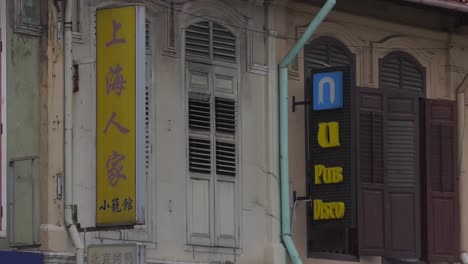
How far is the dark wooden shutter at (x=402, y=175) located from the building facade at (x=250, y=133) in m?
0.02

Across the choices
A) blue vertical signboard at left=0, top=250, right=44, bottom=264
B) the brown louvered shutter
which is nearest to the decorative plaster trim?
the brown louvered shutter

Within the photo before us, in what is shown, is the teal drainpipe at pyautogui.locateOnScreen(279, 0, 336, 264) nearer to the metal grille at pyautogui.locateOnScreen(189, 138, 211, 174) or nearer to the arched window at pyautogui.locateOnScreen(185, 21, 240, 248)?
the arched window at pyautogui.locateOnScreen(185, 21, 240, 248)

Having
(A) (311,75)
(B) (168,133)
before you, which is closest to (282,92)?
(A) (311,75)

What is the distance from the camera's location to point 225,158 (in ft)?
65.4

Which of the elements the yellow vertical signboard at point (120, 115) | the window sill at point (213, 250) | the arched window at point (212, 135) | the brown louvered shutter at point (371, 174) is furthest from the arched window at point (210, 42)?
the yellow vertical signboard at point (120, 115)

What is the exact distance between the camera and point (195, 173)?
19562 millimetres

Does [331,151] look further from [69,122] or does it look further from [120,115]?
[120,115]

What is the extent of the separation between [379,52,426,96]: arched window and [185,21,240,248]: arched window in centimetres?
276

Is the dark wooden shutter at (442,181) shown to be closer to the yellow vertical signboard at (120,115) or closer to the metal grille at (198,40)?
the metal grille at (198,40)

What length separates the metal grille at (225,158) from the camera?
19.9 m

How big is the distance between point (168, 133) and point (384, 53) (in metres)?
4.13

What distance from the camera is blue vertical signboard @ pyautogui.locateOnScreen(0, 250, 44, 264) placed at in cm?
1722

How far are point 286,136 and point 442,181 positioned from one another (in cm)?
276

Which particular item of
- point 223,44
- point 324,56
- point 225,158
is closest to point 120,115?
point 225,158
